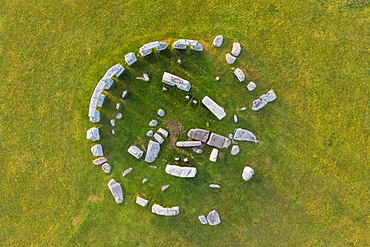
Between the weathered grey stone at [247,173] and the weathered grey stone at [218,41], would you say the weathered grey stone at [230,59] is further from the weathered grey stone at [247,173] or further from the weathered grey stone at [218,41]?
the weathered grey stone at [247,173]

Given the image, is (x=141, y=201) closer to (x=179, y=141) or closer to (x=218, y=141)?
(x=179, y=141)

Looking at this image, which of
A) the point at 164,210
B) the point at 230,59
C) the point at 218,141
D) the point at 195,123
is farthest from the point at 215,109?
the point at 164,210

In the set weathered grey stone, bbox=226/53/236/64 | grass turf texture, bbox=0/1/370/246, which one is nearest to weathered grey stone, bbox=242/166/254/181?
grass turf texture, bbox=0/1/370/246

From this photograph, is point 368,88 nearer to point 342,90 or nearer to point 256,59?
point 342,90

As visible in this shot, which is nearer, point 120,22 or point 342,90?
point 342,90

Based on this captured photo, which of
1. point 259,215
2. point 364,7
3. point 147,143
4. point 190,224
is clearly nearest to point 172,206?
point 190,224

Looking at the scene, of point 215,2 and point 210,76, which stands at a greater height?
point 215,2

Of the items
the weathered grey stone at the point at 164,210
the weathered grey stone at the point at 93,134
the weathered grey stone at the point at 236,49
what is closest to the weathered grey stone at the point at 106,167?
the weathered grey stone at the point at 93,134
